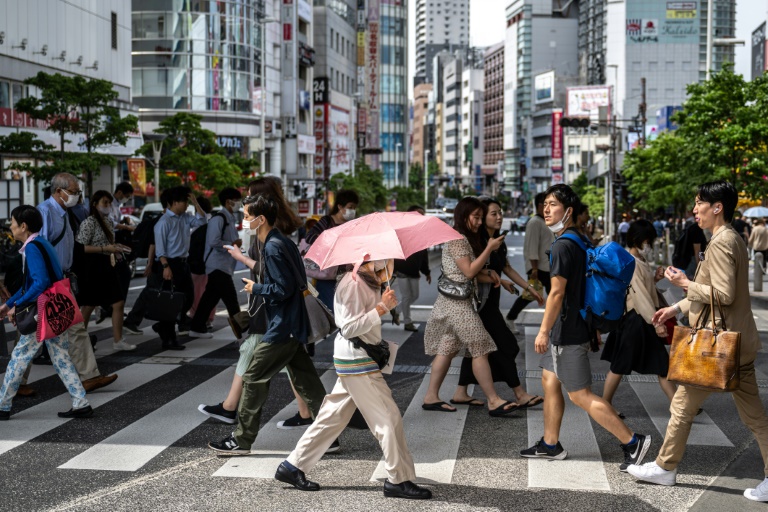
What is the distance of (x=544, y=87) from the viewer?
513 feet

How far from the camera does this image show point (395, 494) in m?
5.90

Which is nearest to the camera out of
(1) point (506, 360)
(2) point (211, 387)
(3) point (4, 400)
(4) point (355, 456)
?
(4) point (355, 456)

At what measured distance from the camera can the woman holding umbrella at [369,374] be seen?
573cm

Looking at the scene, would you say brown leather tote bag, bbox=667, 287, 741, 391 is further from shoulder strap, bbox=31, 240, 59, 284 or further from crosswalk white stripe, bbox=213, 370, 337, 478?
shoulder strap, bbox=31, 240, 59, 284

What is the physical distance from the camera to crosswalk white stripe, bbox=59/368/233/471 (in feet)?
22.0

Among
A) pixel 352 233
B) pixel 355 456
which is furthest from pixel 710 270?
pixel 355 456

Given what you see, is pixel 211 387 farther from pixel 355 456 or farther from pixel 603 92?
pixel 603 92

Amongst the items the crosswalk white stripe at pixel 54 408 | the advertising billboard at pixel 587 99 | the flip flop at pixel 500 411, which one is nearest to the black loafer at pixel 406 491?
the flip flop at pixel 500 411

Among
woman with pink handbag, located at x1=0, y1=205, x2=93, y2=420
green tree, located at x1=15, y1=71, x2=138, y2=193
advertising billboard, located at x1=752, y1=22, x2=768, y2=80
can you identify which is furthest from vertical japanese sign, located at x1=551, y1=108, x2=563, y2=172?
woman with pink handbag, located at x1=0, y1=205, x2=93, y2=420

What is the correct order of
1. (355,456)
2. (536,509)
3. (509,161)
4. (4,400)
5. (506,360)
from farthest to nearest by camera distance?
1. (509,161)
2. (506,360)
3. (4,400)
4. (355,456)
5. (536,509)

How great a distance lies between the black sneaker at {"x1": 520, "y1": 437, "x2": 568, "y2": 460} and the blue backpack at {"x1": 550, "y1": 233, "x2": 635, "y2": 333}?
36.1 inches

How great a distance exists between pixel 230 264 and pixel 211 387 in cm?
278

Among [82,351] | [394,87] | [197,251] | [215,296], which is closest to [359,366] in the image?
[82,351]

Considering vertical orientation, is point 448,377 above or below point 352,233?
below
